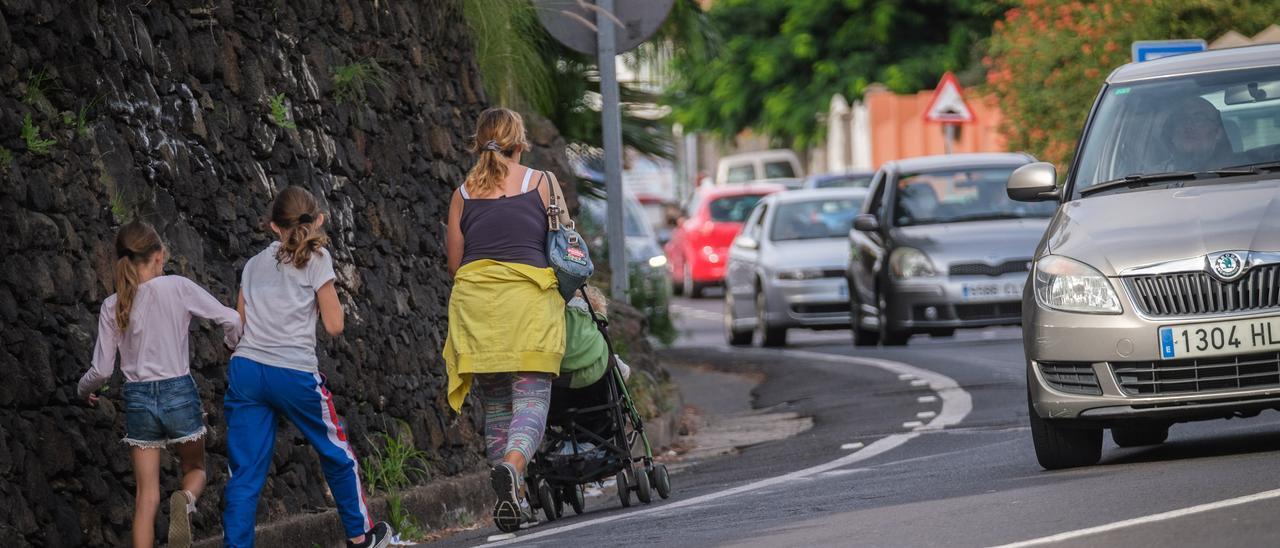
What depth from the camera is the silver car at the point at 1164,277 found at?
28.1 feet

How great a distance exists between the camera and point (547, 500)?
30.4ft

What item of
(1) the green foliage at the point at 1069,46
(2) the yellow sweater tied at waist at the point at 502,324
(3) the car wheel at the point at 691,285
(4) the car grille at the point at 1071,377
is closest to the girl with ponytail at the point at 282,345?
(2) the yellow sweater tied at waist at the point at 502,324

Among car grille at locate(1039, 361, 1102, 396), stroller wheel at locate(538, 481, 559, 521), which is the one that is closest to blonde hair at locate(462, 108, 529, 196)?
stroller wheel at locate(538, 481, 559, 521)

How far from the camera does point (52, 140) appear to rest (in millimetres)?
8094

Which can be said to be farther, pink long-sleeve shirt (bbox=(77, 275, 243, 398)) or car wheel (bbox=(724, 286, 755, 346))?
car wheel (bbox=(724, 286, 755, 346))

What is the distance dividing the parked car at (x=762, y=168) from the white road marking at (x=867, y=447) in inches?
1256

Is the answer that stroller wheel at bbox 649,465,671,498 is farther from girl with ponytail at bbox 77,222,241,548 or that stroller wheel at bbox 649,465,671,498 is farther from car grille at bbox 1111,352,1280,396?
girl with ponytail at bbox 77,222,241,548

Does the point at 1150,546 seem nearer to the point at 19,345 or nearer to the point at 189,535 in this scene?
the point at 189,535

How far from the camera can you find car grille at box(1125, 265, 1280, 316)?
8.52 metres

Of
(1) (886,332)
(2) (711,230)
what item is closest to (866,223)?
(1) (886,332)

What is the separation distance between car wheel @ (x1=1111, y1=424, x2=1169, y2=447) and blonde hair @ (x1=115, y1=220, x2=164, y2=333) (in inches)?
181

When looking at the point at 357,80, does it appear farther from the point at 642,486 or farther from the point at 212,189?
the point at 642,486

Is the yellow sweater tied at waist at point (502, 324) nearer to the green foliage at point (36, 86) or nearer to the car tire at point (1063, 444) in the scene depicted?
the green foliage at point (36, 86)

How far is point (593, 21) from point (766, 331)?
9.41 m
